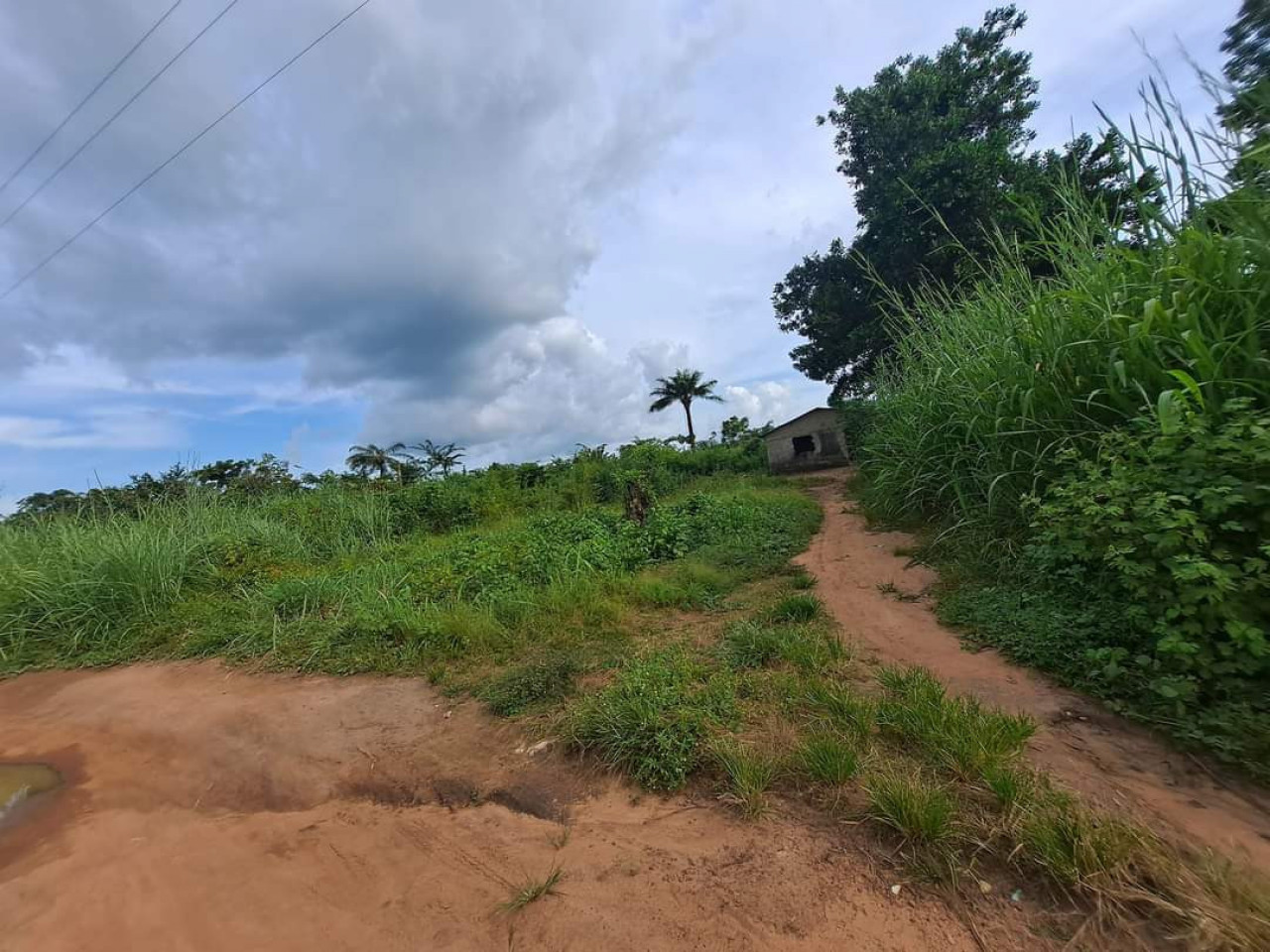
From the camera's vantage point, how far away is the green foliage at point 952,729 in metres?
1.80

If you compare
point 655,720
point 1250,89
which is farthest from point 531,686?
point 1250,89

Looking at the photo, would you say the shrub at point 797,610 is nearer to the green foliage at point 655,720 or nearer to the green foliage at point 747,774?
the green foliage at point 655,720

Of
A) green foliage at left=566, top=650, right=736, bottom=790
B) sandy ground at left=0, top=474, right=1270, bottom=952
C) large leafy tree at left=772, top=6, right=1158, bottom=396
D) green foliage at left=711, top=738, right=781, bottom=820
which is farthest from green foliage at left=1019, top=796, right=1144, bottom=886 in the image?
large leafy tree at left=772, top=6, right=1158, bottom=396

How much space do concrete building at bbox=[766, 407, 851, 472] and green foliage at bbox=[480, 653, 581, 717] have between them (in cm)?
1425

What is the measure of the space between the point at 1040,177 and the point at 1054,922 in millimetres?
16383

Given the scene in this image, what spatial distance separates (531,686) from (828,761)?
172cm

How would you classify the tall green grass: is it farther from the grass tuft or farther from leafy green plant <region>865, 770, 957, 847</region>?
leafy green plant <region>865, 770, 957, 847</region>

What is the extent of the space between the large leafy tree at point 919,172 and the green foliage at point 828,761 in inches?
494

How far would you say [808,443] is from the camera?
17.1m

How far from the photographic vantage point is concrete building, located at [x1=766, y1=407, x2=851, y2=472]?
1625 cm

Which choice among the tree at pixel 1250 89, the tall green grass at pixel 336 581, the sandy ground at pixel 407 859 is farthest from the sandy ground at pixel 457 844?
the tree at pixel 1250 89

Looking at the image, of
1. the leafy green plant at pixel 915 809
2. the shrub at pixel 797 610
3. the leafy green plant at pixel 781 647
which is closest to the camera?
the leafy green plant at pixel 915 809

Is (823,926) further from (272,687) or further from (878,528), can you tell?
(878,528)

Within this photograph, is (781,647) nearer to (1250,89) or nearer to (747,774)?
(747,774)
